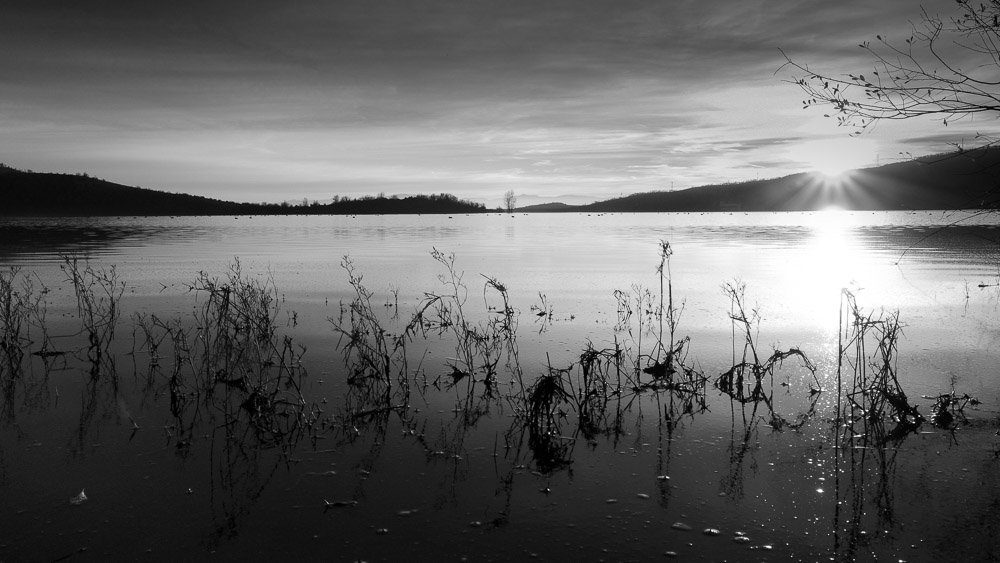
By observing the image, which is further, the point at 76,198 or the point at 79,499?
the point at 76,198

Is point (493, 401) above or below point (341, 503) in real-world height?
above

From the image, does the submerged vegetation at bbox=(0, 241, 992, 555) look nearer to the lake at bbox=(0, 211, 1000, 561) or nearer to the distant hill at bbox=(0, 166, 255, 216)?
the lake at bbox=(0, 211, 1000, 561)

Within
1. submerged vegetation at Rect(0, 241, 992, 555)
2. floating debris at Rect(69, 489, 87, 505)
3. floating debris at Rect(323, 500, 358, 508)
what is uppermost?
submerged vegetation at Rect(0, 241, 992, 555)

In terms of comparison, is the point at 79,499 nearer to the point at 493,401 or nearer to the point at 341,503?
the point at 341,503

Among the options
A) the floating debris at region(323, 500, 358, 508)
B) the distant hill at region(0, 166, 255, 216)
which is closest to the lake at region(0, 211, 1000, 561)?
A: the floating debris at region(323, 500, 358, 508)

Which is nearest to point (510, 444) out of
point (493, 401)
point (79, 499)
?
point (493, 401)

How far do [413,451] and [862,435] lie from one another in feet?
16.9

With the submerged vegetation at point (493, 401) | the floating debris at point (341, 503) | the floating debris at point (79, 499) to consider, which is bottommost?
the floating debris at point (341, 503)

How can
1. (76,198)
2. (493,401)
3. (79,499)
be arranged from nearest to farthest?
(79,499)
(493,401)
(76,198)

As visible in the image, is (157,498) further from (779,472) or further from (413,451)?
(779,472)

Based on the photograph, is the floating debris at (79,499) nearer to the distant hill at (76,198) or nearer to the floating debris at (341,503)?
the floating debris at (341,503)

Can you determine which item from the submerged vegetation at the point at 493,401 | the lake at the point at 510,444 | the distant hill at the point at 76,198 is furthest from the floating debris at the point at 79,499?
the distant hill at the point at 76,198

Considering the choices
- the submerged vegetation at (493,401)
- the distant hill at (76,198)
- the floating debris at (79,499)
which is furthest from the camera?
the distant hill at (76,198)

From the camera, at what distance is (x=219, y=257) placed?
103ft
